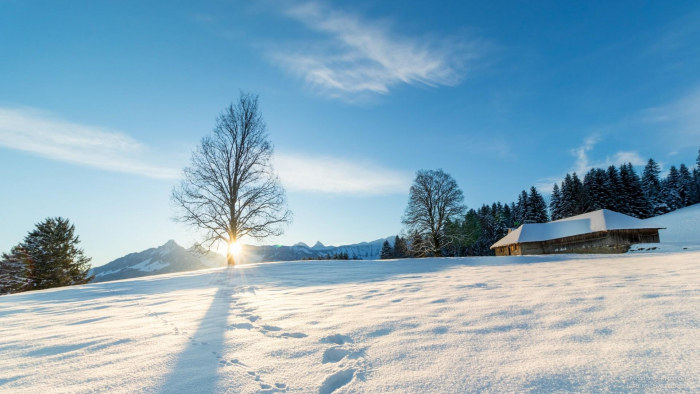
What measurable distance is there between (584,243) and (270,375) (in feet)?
110

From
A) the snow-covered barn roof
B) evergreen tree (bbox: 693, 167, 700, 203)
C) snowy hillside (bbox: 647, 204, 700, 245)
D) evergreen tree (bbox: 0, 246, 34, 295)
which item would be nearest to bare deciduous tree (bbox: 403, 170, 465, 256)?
the snow-covered barn roof

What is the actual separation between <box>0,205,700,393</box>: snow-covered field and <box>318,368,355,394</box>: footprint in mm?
12

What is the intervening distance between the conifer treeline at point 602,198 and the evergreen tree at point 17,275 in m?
40.6

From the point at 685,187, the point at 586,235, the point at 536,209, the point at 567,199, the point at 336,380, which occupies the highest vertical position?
the point at 685,187

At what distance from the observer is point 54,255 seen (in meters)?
25.4

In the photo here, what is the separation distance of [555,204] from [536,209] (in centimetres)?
426

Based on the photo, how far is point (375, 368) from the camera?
7.87 feet

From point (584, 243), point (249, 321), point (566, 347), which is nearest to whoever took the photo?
point (566, 347)

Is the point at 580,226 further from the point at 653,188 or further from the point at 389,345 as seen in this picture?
the point at 653,188

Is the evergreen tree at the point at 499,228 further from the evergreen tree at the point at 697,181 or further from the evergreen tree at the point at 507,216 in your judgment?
the evergreen tree at the point at 697,181

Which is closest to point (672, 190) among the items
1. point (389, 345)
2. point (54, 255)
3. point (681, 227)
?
point (681, 227)

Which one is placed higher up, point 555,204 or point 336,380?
point 555,204

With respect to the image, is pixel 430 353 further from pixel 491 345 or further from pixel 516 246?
pixel 516 246

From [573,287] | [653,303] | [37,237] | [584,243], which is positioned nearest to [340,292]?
[573,287]
